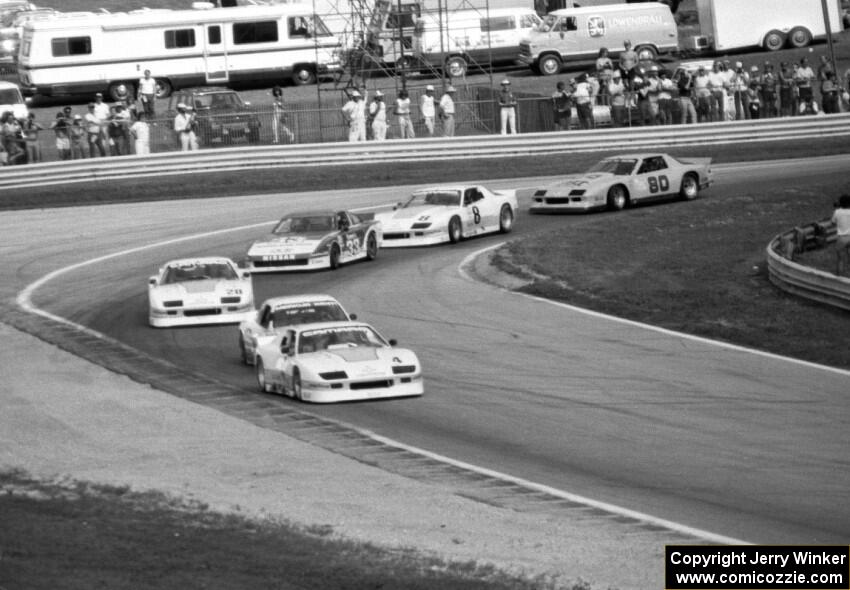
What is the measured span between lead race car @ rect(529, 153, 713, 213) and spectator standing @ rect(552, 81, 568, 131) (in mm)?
5497

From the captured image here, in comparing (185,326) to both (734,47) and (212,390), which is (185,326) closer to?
(212,390)

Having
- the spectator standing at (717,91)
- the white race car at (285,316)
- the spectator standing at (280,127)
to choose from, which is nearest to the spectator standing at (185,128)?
the spectator standing at (280,127)

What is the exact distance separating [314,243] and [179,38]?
2381 cm

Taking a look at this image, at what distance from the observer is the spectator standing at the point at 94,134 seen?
36.8 m

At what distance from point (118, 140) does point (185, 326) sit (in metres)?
15.8

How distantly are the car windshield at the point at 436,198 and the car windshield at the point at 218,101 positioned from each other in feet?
36.6

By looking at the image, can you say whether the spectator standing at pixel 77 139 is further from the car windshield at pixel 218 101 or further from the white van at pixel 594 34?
the white van at pixel 594 34

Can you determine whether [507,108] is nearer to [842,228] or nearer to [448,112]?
[448,112]

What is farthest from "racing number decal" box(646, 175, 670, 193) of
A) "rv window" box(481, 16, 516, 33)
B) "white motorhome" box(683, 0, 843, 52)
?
"white motorhome" box(683, 0, 843, 52)

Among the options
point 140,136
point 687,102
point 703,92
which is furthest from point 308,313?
point 703,92

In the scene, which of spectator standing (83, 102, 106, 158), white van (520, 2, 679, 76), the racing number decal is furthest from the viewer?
white van (520, 2, 679, 76)

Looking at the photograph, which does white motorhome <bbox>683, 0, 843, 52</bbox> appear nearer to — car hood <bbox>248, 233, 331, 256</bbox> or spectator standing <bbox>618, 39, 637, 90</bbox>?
spectator standing <bbox>618, 39, 637, 90</bbox>

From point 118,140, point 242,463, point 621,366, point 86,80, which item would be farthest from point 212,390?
point 86,80

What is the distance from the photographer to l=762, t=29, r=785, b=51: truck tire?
52.0m
